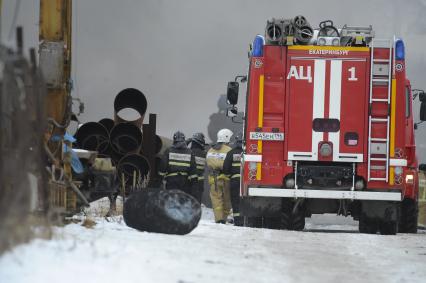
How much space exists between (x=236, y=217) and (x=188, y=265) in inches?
365

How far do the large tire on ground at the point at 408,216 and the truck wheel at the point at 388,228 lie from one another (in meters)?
1.74

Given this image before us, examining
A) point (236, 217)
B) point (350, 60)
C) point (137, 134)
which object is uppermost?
point (350, 60)

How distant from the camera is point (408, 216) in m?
15.7

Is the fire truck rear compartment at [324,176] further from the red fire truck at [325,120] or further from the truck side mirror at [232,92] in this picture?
the truck side mirror at [232,92]

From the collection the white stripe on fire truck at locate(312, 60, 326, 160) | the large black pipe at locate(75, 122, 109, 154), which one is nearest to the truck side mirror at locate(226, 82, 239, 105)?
the white stripe on fire truck at locate(312, 60, 326, 160)

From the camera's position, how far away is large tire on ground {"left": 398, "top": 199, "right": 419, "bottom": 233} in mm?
15453

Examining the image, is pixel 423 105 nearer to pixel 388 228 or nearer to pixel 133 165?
pixel 388 228

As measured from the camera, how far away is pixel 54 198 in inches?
361

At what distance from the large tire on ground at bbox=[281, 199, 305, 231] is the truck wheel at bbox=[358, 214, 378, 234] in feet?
2.89

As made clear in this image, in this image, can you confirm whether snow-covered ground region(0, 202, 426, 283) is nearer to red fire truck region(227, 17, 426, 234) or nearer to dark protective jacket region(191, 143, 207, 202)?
red fire truck region(227, 17, 426, 234)

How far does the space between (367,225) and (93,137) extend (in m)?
6.89

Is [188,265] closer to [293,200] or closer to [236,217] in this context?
[293,200]

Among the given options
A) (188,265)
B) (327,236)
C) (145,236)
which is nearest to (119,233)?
(145,236)

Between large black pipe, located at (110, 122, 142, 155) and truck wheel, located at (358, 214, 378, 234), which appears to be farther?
large black pipe, located at (110, 122, 142, 155)
